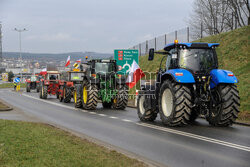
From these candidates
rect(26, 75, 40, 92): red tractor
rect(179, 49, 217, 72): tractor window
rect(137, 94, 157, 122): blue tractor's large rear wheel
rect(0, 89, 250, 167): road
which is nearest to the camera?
rect(0, 89, 250, 167): road

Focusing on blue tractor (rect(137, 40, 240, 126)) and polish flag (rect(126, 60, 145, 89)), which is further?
polish flag (rect(126, 60, 145, 89))

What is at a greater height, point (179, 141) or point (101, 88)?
point (101, 88)

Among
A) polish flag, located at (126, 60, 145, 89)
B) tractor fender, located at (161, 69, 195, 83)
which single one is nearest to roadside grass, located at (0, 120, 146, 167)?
tractor fender, located at (161, 69, 195, 83)

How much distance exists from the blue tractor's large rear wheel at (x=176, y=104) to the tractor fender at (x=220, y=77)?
34.0 inches

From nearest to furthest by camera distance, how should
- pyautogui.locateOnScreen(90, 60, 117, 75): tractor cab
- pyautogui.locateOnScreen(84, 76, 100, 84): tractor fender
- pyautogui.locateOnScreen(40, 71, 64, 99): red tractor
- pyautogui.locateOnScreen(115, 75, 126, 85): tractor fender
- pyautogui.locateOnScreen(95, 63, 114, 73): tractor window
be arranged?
pyautogui.locateOnScreen(84, 76, 100, 84): tractor fender, pyautogui.locateOnScreen(115, 75, 126, 85): tractor fender, pyautogui.locateOnScreen(90, 60, 117, 75): tractor cab, pyautogui.locateOnScreen(95, 63, 114, 73): tractor window, pyautogui.locateOnScreen(40, 71, 64, 99): red tractor

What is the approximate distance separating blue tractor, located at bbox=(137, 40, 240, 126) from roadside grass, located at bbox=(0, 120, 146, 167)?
353cm

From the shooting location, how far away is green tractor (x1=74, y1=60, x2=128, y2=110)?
1938cm

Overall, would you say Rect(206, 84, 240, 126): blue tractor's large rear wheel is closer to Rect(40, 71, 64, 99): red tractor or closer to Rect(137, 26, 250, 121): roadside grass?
Rect(137, 26, 250, 121): roadside grass

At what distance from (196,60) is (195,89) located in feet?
3.44

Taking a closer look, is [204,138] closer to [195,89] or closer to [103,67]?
[195,89]

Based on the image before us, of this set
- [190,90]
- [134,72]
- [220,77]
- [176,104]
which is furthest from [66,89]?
[220,77]

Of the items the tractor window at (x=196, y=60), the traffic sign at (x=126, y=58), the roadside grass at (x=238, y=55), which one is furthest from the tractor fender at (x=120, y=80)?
the tractor window at (x=196, y=60)

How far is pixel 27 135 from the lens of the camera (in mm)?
9906

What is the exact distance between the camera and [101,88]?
2003 centimetres
